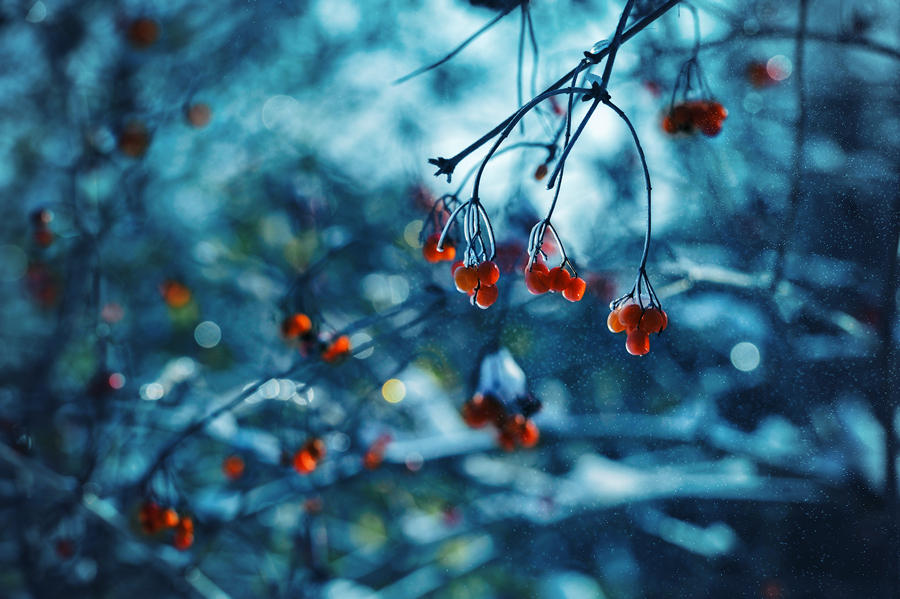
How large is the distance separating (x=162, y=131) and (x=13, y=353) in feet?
4.11

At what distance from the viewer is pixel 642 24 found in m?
0.49

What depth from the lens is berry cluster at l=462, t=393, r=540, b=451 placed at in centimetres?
77

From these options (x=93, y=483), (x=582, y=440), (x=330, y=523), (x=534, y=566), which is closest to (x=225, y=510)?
(x=330, y=523)

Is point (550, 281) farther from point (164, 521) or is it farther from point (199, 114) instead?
point (199, 114)

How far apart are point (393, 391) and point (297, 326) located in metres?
0.35

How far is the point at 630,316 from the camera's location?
18.2 inches

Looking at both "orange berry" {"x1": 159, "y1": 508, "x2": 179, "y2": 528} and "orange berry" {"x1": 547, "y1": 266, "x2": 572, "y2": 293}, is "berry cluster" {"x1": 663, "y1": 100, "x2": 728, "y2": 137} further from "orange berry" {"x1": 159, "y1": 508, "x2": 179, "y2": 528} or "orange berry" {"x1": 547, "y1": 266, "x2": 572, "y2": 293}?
"orange berry" {"x1": 159, "y1": 508, "x2": 179, "y2": 528}

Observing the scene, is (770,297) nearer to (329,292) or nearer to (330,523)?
(329,292)

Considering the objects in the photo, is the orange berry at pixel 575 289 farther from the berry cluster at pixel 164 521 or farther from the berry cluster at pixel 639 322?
the berry cluster at pixel 164 521

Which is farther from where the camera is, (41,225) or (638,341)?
(41,225)

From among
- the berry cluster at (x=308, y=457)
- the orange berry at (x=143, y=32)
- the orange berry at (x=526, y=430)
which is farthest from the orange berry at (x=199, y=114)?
the orange berry at (x=526, y=430)

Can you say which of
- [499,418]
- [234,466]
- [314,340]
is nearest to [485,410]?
[499,418]

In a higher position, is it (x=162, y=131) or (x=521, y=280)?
(x=521, y=280)

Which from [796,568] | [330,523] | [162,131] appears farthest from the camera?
[162,131]
